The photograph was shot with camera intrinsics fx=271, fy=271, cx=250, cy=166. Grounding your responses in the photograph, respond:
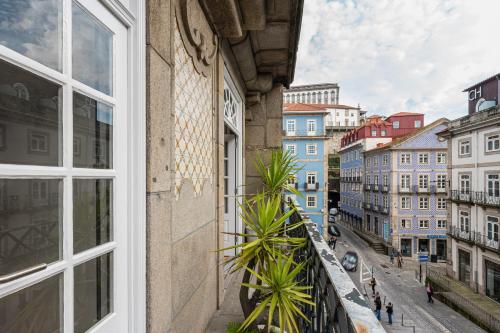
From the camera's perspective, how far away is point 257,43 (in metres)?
3.54

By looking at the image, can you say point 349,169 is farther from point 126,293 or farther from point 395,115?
point 126,293

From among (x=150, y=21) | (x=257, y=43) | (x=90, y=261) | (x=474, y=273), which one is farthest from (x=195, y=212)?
(x=474, y=273)

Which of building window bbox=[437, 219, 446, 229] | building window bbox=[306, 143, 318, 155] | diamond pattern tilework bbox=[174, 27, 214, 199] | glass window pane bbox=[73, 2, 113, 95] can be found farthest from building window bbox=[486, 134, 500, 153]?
glass window pane bbox=[73, 2, 113, 95]

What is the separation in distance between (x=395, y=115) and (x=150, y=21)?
31267 mm

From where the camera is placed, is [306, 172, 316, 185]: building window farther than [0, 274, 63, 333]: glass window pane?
Yes

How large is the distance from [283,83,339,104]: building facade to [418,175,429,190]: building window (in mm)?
36647

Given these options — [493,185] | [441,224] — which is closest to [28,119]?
[493,185]

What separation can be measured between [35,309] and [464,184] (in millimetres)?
20031

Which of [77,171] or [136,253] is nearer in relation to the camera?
[77,171]

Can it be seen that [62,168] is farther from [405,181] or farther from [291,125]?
[405,181]

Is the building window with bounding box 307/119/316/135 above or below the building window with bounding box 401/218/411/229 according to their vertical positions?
above

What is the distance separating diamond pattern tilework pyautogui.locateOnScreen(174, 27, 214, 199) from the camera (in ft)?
5.95

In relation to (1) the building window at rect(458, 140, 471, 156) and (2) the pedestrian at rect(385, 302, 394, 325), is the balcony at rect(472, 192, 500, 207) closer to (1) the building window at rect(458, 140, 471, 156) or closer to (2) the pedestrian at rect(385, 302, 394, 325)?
(1) the building window at rect(458, 140, 471, 156)

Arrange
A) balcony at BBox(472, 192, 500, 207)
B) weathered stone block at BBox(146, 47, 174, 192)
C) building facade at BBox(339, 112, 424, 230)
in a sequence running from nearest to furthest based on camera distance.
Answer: weathered stone block at BBox(146, 47, 174, 192) < balcony at BBox(472, 192, 500, 207) < building facade at BBox(339, 112, 424, 230)
